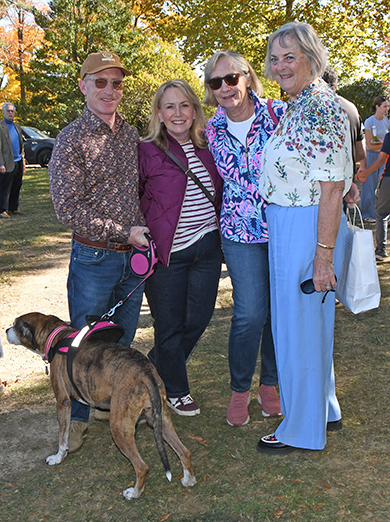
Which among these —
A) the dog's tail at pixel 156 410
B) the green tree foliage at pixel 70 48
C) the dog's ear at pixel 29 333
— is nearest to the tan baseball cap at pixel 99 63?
the dog's ear at pixel 29 333

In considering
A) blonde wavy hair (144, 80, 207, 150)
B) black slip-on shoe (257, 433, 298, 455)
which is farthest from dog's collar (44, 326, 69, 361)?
black slip-on shoe (257, 433, 298, 455)

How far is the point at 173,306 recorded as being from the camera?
387 centimetres

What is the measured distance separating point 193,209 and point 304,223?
88 cm

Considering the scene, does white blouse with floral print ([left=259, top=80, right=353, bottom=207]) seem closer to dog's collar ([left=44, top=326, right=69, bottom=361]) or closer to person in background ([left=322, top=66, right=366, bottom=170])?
dog's collar ([left=44, top=326, right=69, bottom=361])

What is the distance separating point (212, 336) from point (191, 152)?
8.20 ft

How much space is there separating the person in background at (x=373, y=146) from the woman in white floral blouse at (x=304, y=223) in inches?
302

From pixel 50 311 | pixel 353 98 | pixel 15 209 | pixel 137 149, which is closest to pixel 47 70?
pixel 353 98

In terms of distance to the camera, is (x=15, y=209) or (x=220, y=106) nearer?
(x=220, y=106)

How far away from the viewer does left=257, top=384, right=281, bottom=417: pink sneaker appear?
3992 millimetres

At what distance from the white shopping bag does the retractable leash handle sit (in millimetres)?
1242

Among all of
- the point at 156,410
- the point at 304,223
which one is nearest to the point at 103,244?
the point at 156,410

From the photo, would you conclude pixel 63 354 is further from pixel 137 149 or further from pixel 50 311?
pixel 50 311

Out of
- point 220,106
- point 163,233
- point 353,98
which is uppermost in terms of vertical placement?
point 353,98

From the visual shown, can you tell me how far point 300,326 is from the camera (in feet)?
10.8
